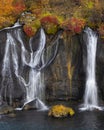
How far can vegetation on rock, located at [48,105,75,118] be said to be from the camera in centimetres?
4116

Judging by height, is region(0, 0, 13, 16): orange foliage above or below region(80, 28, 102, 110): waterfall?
above

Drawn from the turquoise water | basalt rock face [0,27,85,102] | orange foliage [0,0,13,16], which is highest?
orange foliage [0,0,13,16]

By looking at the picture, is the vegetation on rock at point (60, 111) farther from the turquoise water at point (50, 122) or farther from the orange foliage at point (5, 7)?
the orange foliage at point (5, 7)

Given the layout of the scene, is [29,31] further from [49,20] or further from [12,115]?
[12,115]

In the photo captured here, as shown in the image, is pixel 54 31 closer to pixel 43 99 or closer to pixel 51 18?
pixel 51 18

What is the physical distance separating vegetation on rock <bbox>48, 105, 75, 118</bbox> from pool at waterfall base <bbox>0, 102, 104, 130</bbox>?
456 mm

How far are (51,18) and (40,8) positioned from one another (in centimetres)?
385

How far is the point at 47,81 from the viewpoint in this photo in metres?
46.1

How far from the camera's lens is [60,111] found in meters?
41.4

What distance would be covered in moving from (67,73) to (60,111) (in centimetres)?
567

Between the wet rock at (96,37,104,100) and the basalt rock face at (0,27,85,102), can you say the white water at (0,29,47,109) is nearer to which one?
the basalt rock face at (0,27,85,102)

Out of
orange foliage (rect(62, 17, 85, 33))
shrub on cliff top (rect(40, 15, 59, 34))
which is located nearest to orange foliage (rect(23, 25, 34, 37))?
shrub on cliff top (rect(40, 15, 59, 34))

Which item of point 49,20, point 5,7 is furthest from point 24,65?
point 5,7

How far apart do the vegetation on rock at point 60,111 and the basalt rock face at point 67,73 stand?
13.2 ft
